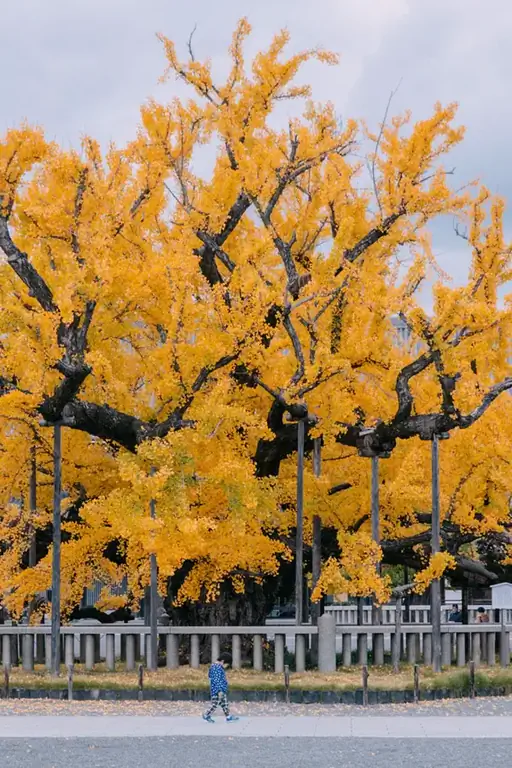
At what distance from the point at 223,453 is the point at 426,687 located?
6968 mm

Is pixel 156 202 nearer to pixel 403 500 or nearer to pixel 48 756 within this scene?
pixel 403 500

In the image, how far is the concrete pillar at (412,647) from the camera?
95.0 feet

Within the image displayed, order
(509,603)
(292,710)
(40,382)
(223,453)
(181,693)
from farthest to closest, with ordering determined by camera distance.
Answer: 1. (509,603)
2. (223,453)
3. (40,382)
4. (181,693)
5. (292,710)

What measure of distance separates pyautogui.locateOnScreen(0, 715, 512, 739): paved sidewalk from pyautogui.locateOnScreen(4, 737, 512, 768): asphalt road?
45 centimetres

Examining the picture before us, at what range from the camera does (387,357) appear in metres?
27.8

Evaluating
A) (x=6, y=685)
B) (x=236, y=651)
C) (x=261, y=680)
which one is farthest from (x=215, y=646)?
(x=6, y=685)

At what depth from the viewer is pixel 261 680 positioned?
24.0m

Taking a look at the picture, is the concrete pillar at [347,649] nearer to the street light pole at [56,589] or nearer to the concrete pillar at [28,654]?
the street light pole at [56,589]

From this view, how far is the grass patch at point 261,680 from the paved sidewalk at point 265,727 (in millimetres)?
3229

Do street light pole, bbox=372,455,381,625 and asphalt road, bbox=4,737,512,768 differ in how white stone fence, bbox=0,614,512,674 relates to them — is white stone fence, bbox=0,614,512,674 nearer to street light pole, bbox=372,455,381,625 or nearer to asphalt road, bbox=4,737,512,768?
street light pole, bbox=372,455,381,625

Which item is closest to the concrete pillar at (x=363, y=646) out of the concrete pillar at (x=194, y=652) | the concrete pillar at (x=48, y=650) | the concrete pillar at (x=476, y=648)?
the concrete pillar at (x=476, y=648)

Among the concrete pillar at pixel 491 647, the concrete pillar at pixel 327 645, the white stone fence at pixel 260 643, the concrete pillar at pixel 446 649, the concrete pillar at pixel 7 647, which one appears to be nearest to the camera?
the concrete pillar at pixel 327 645

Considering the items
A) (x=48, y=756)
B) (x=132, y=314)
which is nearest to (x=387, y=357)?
(x=132, y=314)

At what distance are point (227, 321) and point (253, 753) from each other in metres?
11.5
